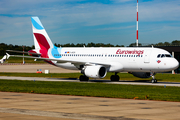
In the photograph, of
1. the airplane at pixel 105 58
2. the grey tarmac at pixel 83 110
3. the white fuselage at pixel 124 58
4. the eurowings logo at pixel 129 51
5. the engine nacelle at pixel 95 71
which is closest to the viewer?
the grey tarmac at pixel 83 110

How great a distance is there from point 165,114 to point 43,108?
20.4ft

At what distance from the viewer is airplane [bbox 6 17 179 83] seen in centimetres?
3622

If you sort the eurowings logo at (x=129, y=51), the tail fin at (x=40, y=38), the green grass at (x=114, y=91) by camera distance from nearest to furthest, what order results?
the green grass at (x=114, y=91) → the eurowings logo at (x=129, y=51) → the tail fin at (x=40, y=38)

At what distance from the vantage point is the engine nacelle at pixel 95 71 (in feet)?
123

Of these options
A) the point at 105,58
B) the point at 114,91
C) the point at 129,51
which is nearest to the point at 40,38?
the point at 105,58

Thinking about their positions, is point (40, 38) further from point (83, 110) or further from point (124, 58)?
point (83, 110)

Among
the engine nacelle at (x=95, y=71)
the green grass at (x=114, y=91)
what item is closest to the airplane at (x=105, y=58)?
the engine nacelle at (x=95, y=71)

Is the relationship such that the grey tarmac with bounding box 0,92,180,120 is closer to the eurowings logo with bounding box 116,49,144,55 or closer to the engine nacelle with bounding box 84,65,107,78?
the engine nacelle with bounding box 84,65,107,78

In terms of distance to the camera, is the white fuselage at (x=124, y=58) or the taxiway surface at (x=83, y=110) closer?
the taxiway surface at (x=83, y=110)

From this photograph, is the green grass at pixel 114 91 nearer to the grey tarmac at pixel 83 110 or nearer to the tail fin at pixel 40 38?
the grey tarmac at pixel 83 110

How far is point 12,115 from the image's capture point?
46.0ft

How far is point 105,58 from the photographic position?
39812 mm

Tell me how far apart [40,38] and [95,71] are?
494 inches

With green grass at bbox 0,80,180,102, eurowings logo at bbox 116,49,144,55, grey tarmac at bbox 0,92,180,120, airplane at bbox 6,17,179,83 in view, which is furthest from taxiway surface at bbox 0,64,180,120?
eurowings logo at bbox 116,49,144,55
